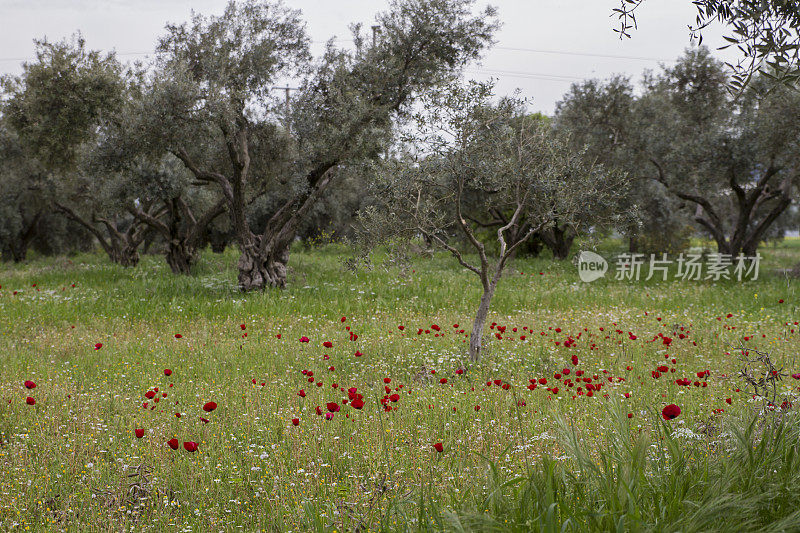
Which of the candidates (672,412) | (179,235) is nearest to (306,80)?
(179,235)

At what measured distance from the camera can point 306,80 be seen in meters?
14.6

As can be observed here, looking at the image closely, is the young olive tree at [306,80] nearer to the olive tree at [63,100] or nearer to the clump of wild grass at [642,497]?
the olive tree at [63,100]

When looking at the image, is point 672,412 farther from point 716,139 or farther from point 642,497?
point 716,139

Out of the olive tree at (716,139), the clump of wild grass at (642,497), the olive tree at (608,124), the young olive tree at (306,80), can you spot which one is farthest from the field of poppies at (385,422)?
the olive tree at (608,124)

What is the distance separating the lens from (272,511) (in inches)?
157

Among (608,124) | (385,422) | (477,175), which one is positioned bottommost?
(385,422)

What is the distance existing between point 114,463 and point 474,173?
566 centimetres

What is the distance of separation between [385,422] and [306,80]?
1133 centimetres

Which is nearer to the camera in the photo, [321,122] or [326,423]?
[326,423]

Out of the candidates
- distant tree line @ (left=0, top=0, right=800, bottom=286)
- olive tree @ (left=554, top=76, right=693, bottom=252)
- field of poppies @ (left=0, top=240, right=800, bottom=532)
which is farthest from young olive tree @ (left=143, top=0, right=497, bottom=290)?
olive tree @ (left=554, top=76, right=693, bottom=252)

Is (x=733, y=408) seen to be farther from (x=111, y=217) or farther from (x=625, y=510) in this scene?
(x=111, y=217)

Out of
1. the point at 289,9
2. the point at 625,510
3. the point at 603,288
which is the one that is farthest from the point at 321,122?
the point at 625,510

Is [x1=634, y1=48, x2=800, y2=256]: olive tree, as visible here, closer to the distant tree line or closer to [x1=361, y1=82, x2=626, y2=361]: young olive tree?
the distant tree line

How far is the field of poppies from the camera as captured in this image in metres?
3.50
